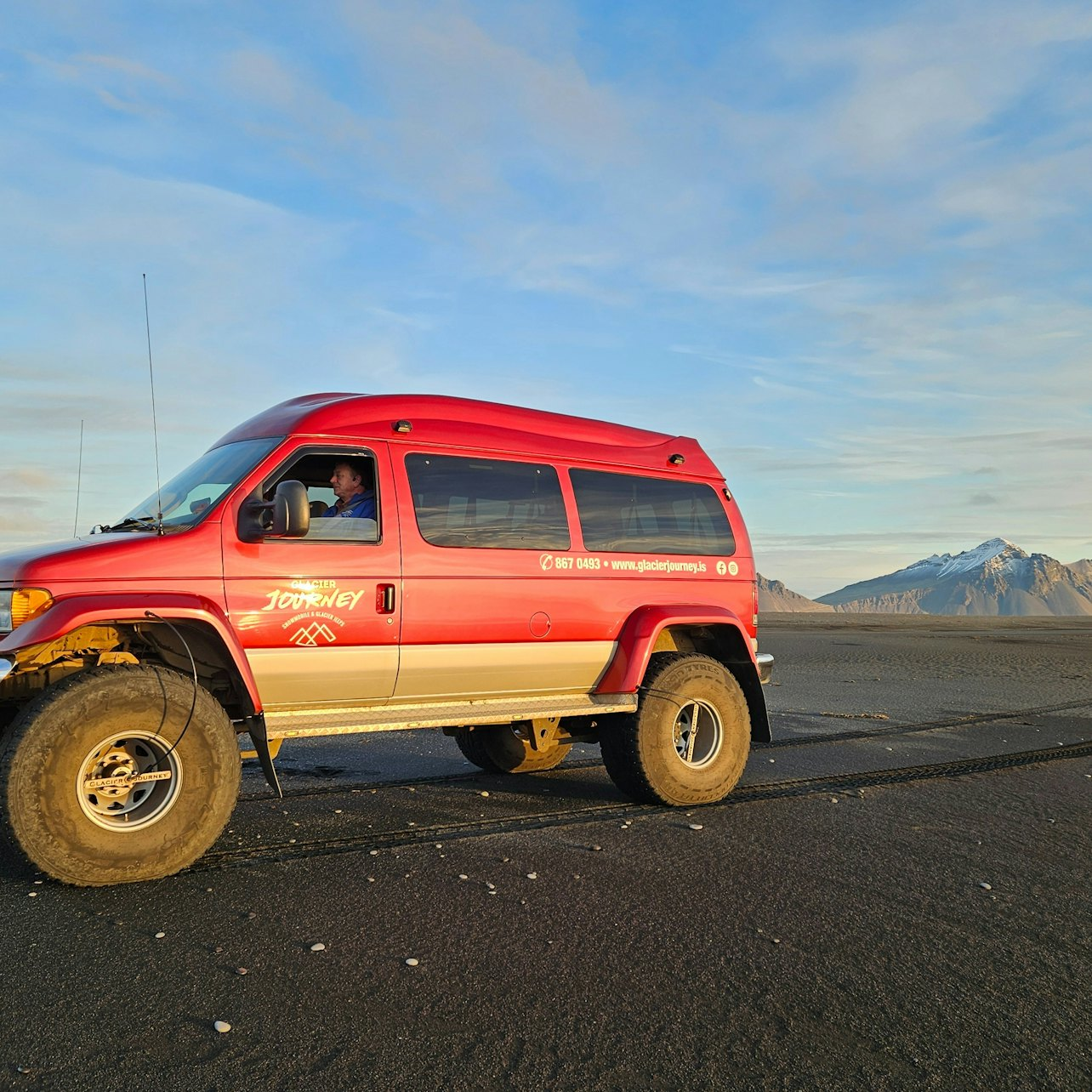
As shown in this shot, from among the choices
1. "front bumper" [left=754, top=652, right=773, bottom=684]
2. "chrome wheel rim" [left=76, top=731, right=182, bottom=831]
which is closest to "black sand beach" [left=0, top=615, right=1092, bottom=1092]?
"chrome wheel rim" [left=76, top=731, right=182, bottom=831]

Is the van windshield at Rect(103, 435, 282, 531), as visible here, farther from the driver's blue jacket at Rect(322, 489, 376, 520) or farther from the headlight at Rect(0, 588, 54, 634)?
the headlight at Rect(0, 588, 54, 634)

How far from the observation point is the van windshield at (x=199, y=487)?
5754 millimetres

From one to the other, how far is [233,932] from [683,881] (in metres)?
2.21

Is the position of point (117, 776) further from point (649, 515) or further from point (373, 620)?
point (649, 515)

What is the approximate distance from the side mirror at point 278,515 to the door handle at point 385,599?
0.60 m

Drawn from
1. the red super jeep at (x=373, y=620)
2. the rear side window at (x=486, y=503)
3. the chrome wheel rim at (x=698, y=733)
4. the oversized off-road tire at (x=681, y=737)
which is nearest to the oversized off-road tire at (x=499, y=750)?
the red super jeep at (x=373, y=620)

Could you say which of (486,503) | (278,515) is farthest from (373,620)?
(486,503)

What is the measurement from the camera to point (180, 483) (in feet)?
20.9

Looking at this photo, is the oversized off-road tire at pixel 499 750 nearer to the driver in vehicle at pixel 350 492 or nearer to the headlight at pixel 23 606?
the driver in vehicle at pixel 350 492

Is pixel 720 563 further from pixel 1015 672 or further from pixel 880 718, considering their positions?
pixel 1015 672

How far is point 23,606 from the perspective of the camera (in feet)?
16.4

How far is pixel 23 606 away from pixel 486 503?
275 cm

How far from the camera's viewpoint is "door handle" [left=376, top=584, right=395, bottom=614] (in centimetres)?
598

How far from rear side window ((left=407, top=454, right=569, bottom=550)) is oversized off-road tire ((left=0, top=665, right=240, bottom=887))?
178cm
